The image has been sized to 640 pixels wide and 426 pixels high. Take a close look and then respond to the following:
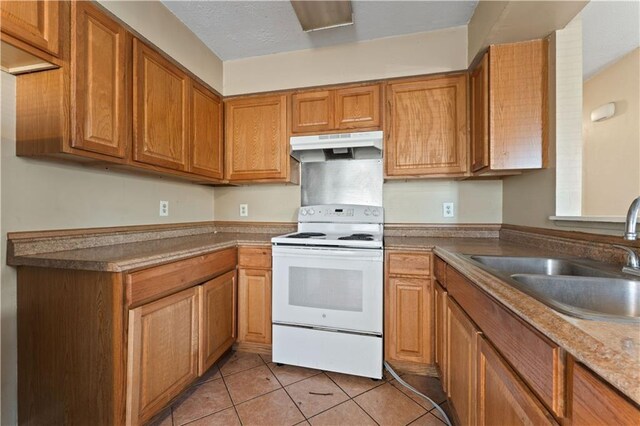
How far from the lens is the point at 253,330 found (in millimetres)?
2047

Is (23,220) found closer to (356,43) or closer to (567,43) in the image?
(356,43)

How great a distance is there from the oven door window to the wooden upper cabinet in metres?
1.10

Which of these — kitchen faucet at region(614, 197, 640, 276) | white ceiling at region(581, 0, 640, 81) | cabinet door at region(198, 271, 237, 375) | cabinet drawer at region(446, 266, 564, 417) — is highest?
white ceiling at region(581, 0, 640, 81)

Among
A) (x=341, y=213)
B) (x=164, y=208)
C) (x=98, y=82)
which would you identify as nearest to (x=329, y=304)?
(x=341, y=213)

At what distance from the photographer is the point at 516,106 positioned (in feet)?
5.21

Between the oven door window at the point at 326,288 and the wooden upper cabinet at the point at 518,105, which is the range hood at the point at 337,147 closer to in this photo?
the wooden upper cabinet at the point at 518,105

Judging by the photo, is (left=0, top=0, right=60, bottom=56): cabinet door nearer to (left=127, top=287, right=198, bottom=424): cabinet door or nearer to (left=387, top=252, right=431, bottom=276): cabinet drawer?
(left=127, top=287, right=198, bottom=424): cabinet door

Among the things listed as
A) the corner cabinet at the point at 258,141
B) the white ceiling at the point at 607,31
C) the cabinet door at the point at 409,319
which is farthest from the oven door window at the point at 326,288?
the white ceiling at the point at 607,31

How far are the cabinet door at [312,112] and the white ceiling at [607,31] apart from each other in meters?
1.56

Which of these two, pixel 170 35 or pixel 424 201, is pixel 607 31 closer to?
pixel 424 201

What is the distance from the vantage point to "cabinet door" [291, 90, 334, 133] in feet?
7.12

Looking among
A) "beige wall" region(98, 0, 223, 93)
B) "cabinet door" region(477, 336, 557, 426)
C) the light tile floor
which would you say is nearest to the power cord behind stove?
the light tile floor

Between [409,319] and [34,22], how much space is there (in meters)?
2.32

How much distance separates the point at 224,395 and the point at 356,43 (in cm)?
259
